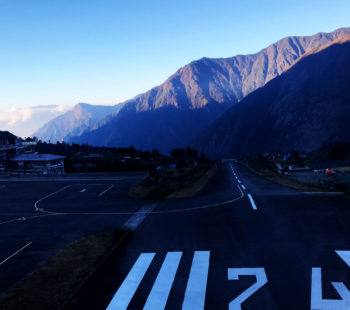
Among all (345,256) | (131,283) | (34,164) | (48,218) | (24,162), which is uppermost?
(24,162)

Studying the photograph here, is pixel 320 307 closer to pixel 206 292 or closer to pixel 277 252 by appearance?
pixel 206 292

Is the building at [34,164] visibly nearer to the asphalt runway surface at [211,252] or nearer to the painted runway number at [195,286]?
the asphalt runway surface at [211,252]

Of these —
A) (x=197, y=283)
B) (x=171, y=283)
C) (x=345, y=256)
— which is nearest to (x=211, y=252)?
(x=197, y=283)

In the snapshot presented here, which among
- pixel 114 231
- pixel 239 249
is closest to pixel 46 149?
pixel 114 231

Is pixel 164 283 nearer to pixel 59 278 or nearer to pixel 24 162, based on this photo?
pixel 59 278

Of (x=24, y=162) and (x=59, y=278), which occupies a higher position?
(x=24, y=162)

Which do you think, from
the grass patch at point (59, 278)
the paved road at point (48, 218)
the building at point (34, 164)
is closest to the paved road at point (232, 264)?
the grass patch at point (59, 278)
